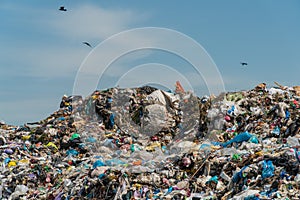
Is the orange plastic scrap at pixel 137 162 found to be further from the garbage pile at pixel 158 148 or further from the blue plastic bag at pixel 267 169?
the blue plastic bag at pixel 267 169

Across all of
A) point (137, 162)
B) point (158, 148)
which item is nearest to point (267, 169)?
point (137, 162)

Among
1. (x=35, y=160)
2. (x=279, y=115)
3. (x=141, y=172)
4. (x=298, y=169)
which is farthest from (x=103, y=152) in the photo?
(x=298, y=169)

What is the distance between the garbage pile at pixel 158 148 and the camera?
21.1ft

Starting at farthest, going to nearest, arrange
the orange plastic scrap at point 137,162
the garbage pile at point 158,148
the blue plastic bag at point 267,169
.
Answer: the orange plastic scrap at point 137,162 < the garbage pile at point 158,148 < the blue plastic bag at point 267,169

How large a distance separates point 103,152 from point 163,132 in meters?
Result: 1.79

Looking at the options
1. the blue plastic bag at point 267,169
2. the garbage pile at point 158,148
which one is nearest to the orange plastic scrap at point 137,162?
the garbage pile at point 158,148

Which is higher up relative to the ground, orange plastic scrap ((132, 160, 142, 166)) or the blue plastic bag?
orange plastic scrap ((132, 160, 142, 166))

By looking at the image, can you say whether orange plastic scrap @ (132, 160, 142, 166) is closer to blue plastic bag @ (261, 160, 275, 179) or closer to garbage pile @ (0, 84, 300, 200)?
garbage pile @ (0, 84, 300, 200)

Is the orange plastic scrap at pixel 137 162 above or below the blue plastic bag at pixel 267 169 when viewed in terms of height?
above

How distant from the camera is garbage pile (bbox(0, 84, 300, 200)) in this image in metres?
6.43

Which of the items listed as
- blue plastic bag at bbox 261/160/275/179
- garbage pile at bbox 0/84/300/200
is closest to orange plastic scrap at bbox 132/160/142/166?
garbage pile at bbox 0/84/300/200

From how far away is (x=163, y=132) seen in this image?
1123 centimetres

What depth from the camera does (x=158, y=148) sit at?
10141mm

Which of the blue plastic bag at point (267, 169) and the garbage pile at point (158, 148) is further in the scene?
the garbage pile at point (158, 148)
